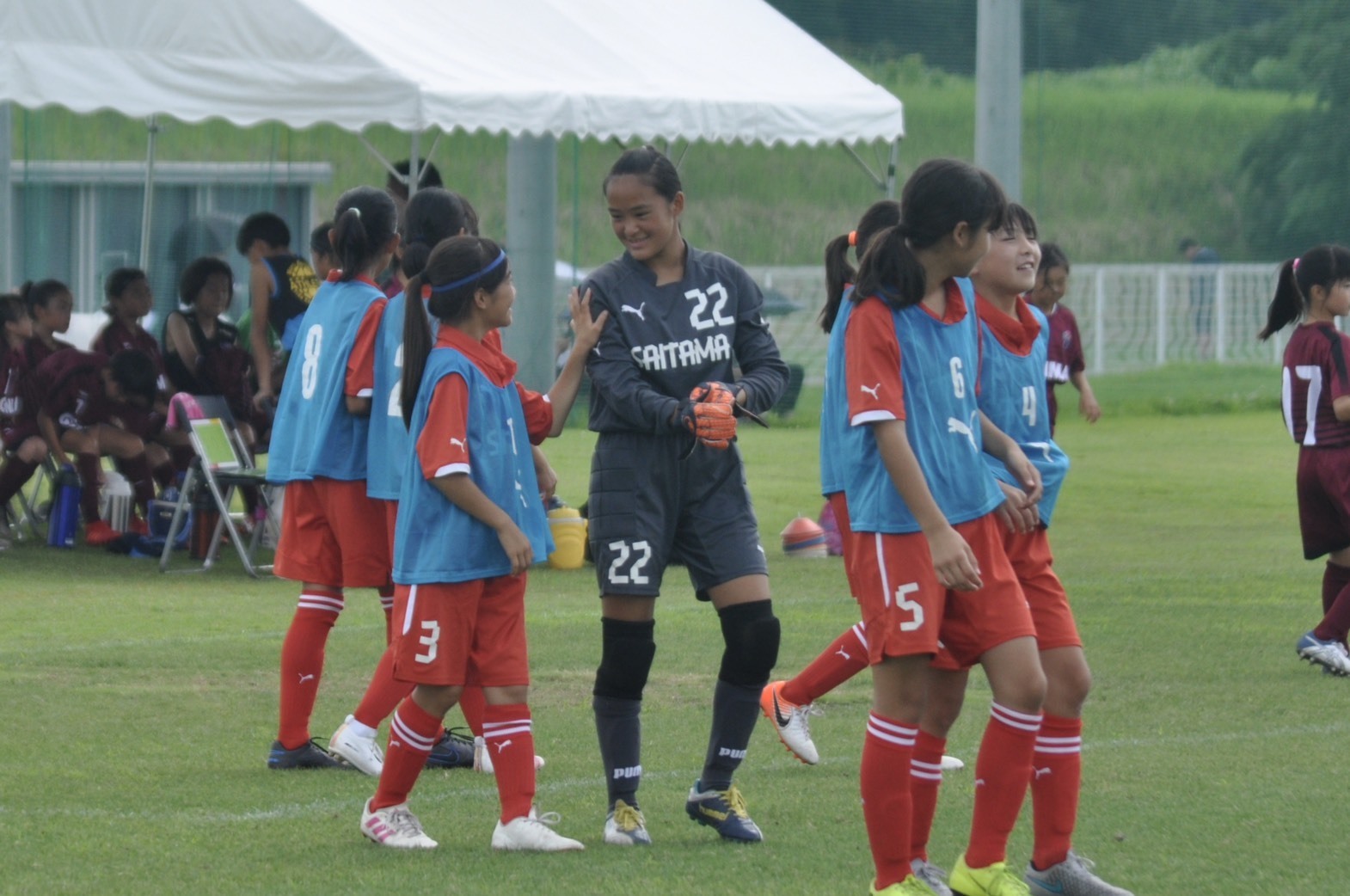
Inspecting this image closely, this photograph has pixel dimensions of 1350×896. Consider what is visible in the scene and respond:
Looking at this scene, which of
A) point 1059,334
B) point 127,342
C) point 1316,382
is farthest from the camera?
point 127,342

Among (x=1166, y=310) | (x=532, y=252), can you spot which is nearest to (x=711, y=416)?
(x=532, y=252)

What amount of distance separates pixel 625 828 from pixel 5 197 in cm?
1282

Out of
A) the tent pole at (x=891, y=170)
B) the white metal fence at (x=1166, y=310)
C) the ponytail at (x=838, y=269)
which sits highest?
the tent pole at (x=891, y=170)

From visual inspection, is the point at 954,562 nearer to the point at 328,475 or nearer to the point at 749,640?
the point at 749,640

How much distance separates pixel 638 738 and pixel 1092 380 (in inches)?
820

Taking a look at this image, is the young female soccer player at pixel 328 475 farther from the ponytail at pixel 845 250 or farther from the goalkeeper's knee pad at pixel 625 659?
the ponytail at pixel 845 250

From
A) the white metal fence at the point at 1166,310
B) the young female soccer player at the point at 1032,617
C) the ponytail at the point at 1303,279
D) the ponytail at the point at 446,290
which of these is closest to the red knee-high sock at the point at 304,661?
the ponytail at the point at 446,290

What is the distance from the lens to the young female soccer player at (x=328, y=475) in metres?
6.14

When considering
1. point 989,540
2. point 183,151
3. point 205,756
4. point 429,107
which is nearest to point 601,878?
point 989,540

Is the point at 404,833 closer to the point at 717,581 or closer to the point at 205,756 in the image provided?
the point at 717,581

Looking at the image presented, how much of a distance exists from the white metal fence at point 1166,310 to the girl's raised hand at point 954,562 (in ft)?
72.6

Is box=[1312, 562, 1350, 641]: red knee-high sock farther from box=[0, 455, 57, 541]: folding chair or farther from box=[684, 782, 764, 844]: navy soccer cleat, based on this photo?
box=[0, 455, 57, 541]: folding chair

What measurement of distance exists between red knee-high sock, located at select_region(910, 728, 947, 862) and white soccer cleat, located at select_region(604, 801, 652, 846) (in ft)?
2.63

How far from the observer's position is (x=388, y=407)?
6078mm
